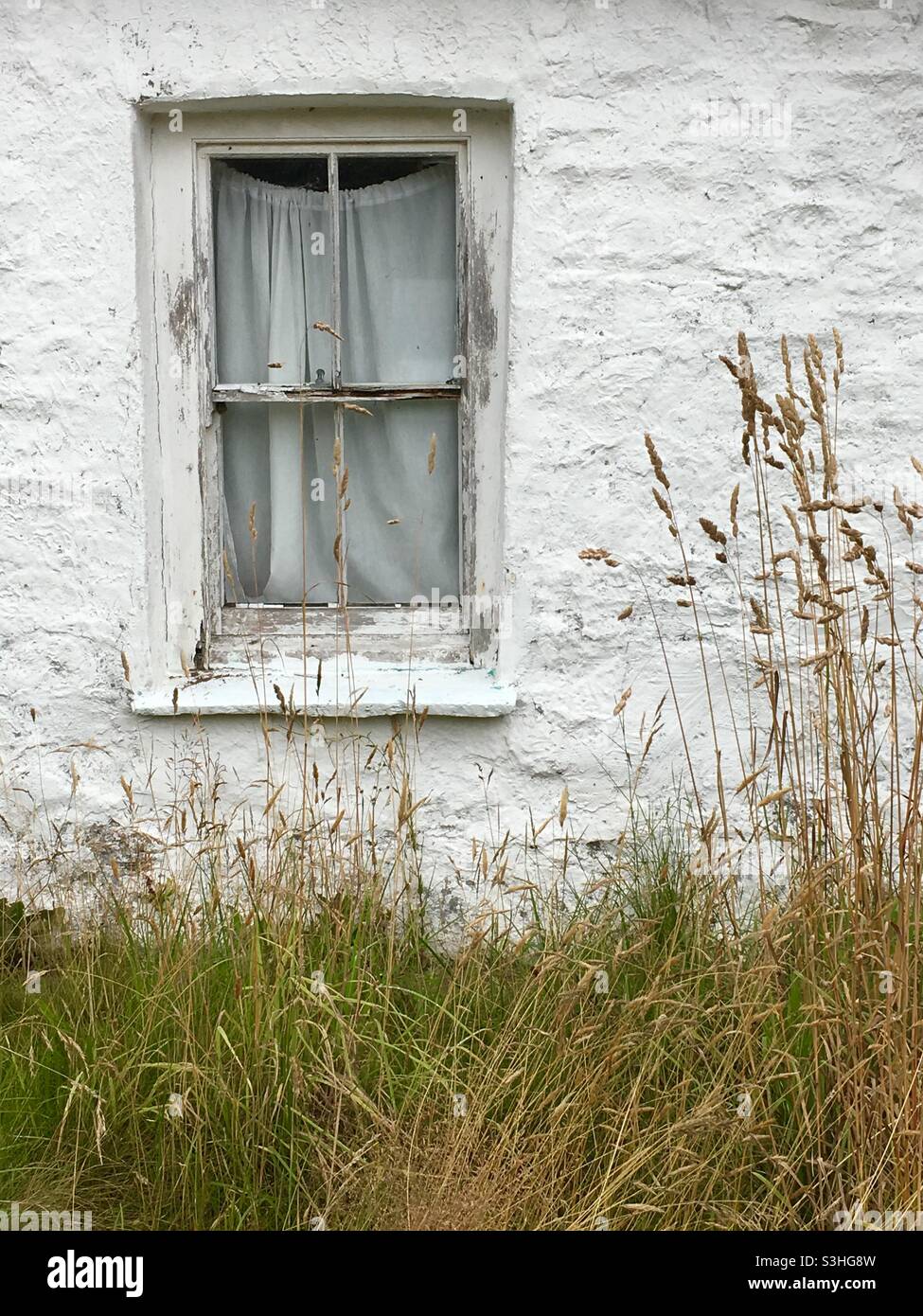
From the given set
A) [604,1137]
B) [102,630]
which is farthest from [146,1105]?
[102,630]

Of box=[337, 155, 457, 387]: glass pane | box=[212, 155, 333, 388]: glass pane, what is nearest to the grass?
box=[337, 155, 457, 387]: glass pane

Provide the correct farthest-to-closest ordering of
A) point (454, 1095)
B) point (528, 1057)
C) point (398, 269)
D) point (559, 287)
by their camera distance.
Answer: point (398, 269), point (559, 287), point (528, 1057), point (454, 1095)

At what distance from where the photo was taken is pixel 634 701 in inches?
134

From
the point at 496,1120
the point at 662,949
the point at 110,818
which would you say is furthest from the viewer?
the point at 110,818

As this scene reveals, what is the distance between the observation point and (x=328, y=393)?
3.57 metres

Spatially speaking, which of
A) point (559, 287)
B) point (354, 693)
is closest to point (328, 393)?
point (559, 287)

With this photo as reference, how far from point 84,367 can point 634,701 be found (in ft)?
5.88

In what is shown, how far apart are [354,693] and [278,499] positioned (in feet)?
2.30

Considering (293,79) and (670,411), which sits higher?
(293,79)

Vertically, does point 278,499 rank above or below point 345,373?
below

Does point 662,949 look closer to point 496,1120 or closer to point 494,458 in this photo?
point 496,1120

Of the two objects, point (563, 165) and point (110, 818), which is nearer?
point (563, 165)

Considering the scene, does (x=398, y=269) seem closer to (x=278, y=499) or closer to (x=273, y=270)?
(x=273, y=270)

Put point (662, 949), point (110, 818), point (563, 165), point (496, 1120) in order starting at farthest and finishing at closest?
point (110, 818) → point (563, 165) → point (662, 949) → point (496, 1120)
